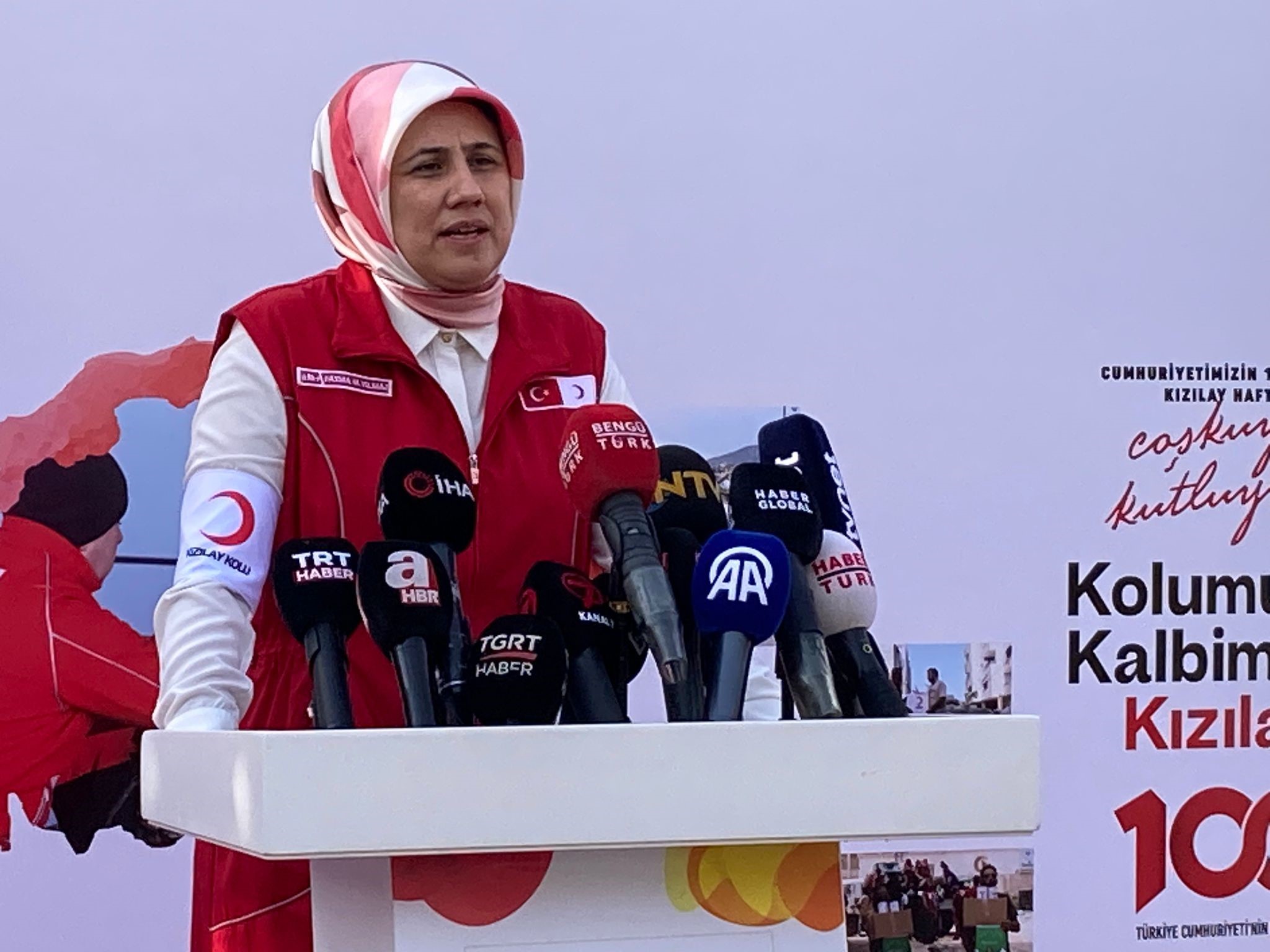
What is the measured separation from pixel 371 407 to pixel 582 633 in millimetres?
349

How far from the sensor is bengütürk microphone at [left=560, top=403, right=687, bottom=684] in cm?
97

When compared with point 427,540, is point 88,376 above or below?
above

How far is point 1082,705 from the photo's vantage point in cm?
254

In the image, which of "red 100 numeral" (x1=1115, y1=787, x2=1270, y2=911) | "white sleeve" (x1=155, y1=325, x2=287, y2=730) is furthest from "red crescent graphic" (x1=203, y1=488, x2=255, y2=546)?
"red 100 numeral" (x1=1115, y1=787, x2=1270, y2=911)

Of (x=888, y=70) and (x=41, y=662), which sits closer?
(x=41, y=662)

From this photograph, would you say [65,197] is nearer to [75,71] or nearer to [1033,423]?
[75,71]

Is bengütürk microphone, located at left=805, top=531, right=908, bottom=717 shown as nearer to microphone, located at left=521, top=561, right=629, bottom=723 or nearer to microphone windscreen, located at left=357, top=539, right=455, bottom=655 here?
microphone, located at left=521, top=561, right=629, bottom=723

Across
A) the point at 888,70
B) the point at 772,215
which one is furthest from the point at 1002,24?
the point at 772,215

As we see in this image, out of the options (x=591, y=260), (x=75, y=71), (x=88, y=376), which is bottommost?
(x=88, y=376)

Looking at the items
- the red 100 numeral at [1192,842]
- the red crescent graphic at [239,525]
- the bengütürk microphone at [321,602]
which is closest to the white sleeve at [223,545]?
the red crescent graphic at [239,525]

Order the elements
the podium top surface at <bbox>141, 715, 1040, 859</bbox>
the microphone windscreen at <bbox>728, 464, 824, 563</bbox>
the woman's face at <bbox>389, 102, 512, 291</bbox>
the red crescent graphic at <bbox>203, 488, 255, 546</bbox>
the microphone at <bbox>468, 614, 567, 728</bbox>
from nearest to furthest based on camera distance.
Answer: the podium top surface at <bbox>141, 715, 1040, 859</bbox>
the microphone at <bbox>468, 614, 567, 728</bbox>
the microphone windscreen at <bbox>728, 464, 824, 563</bbox>
the red crescent graphic at <bbox>203, 488, 255, 546</bbox>
the woman's face at <bbox>389, 102, 512, 291</bbox>

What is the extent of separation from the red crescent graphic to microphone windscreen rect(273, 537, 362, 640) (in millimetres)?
162

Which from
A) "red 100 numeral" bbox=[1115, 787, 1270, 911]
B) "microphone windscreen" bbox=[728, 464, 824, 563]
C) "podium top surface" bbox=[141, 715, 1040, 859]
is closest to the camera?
"podium top surface" bbox=[141, 715, 1040, 859]

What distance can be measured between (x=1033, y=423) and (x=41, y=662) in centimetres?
135
